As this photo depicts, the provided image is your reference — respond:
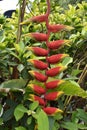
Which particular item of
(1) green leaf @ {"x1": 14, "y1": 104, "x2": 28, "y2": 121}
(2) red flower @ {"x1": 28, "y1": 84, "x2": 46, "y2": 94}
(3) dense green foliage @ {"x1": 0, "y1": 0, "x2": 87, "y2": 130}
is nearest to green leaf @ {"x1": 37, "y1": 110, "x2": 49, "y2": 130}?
(3) dense green foliage @ {"x1": 0, "y1": 0, "x2": 87, "y2": 130}

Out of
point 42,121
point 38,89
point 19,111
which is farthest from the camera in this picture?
point 19,111

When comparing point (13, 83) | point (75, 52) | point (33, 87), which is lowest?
point (75, 52)

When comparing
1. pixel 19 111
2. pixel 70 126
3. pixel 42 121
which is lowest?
pixel 70 126

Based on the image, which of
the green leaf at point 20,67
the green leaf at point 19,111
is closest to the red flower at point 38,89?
the green leaf at point 19,111

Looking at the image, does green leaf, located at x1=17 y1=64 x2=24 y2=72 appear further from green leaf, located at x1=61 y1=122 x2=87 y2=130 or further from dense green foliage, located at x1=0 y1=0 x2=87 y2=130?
green leaf, located at x1=61 y1=122 x2=87 y2=130

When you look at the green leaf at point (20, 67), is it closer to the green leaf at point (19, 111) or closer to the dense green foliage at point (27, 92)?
the dense green foliage at point (27, 92)

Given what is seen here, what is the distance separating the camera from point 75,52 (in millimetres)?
2016

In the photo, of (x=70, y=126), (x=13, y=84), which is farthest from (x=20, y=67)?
(x=70, y=126)

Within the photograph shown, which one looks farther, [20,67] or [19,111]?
[20,67]

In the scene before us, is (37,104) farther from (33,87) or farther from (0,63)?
(0,63)

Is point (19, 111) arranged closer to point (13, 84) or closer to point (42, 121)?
point (13, 84)

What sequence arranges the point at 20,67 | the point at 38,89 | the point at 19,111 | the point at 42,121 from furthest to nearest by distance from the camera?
the point at 20,67
the point at 19,111
the point at 38,89
the point at 42,121

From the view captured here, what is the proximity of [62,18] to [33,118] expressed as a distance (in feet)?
3.70

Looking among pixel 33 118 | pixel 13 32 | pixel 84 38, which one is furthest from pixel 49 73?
pixel 13 32
